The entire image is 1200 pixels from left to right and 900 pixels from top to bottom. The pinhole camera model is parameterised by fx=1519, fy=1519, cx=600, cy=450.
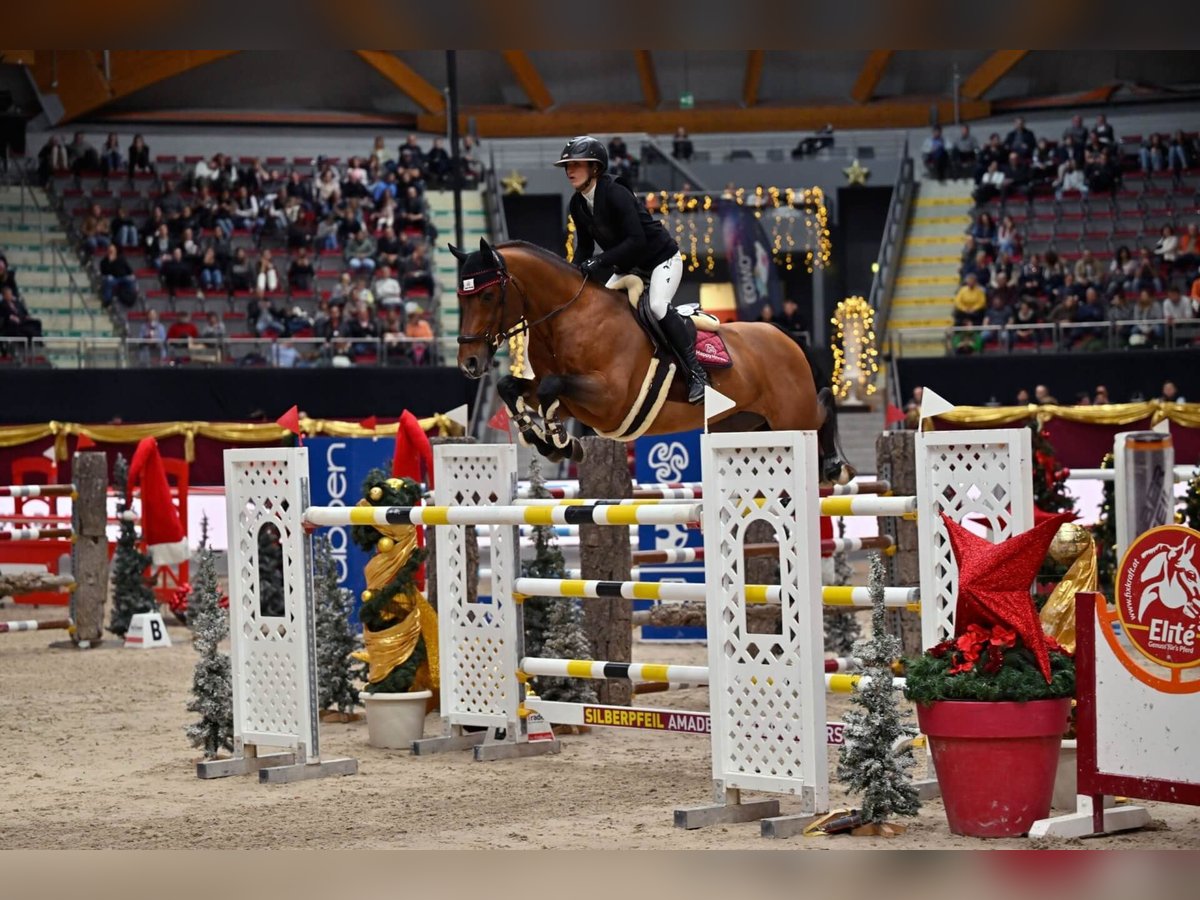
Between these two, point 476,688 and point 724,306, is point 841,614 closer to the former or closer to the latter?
point 476,688

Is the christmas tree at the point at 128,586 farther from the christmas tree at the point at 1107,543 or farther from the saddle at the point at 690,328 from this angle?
the christmas tree at the point at 1107,543

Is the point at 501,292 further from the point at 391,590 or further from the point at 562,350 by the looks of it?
the point at 391,590

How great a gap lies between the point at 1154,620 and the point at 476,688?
2.68 metres

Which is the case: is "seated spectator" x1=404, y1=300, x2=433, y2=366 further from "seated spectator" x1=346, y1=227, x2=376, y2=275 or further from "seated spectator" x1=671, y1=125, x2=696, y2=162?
"seated spectator" x1=671, y1=125, x2=696, y2=162

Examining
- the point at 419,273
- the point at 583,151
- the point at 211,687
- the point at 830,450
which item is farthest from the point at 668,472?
the point at 419,273

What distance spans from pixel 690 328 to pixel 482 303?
2.74ft

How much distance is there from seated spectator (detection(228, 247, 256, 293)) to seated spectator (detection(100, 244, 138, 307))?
1187 mm

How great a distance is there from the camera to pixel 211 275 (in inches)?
763

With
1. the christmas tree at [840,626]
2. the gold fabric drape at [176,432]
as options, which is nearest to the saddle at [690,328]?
the christmas tree at [840,626]

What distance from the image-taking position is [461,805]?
14.1 feet

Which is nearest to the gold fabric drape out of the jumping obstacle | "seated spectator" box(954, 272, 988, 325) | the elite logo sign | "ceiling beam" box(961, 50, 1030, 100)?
the jumping obstacle

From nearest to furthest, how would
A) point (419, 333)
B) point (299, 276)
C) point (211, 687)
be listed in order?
point (211, 687) → point (419, 333) → point (299, 276)

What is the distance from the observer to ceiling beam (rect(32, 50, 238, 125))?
23094mm

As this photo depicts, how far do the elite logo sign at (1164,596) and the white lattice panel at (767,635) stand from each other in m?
0.71
